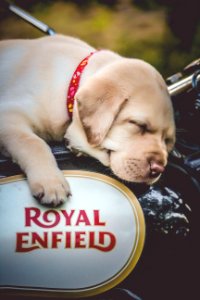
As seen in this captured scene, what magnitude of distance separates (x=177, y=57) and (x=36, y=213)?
4664mm

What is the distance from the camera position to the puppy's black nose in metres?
1.90

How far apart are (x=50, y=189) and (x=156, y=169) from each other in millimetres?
423

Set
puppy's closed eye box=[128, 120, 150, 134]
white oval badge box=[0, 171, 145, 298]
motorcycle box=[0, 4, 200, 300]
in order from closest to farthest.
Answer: white oval badge box=[0, 171, 145, 298] → motorcycle box=[0, 4, 200, 300] → puppy's closed eye box=[128, 120, 150, 134]

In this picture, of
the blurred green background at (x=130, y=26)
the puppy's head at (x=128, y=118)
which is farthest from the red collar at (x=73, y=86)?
the blurred green background at (x=130, y=26)

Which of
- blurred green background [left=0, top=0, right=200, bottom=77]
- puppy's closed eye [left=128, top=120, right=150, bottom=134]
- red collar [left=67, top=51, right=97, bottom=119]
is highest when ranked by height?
red collar [left=67, top=51, right=97, bottom=119]

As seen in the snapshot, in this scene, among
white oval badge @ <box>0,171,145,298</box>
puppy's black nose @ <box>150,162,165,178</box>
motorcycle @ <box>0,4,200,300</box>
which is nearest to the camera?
white oval badge @ <box>0,171,145,298</box>

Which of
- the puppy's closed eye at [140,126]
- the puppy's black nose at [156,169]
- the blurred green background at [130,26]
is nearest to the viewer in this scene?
the puppy's black nose at [156,169]

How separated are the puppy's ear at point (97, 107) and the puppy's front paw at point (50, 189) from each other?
0.27 metres

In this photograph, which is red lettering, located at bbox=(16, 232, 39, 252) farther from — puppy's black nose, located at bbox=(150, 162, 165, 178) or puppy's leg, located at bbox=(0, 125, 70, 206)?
puppy's black nose, located at bbox=(150, 162, 165, 178)

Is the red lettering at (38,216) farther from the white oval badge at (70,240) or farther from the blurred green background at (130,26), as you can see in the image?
the blurred green background at (130,26)

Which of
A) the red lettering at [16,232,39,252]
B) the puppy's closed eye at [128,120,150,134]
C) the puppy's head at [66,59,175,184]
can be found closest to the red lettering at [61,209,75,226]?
the red lettering at [16,232,39,252]

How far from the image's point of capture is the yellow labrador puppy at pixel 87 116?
1921mm

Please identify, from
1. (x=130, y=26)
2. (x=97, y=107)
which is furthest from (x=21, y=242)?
(x=130, y=26)

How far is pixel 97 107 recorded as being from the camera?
2027mm
